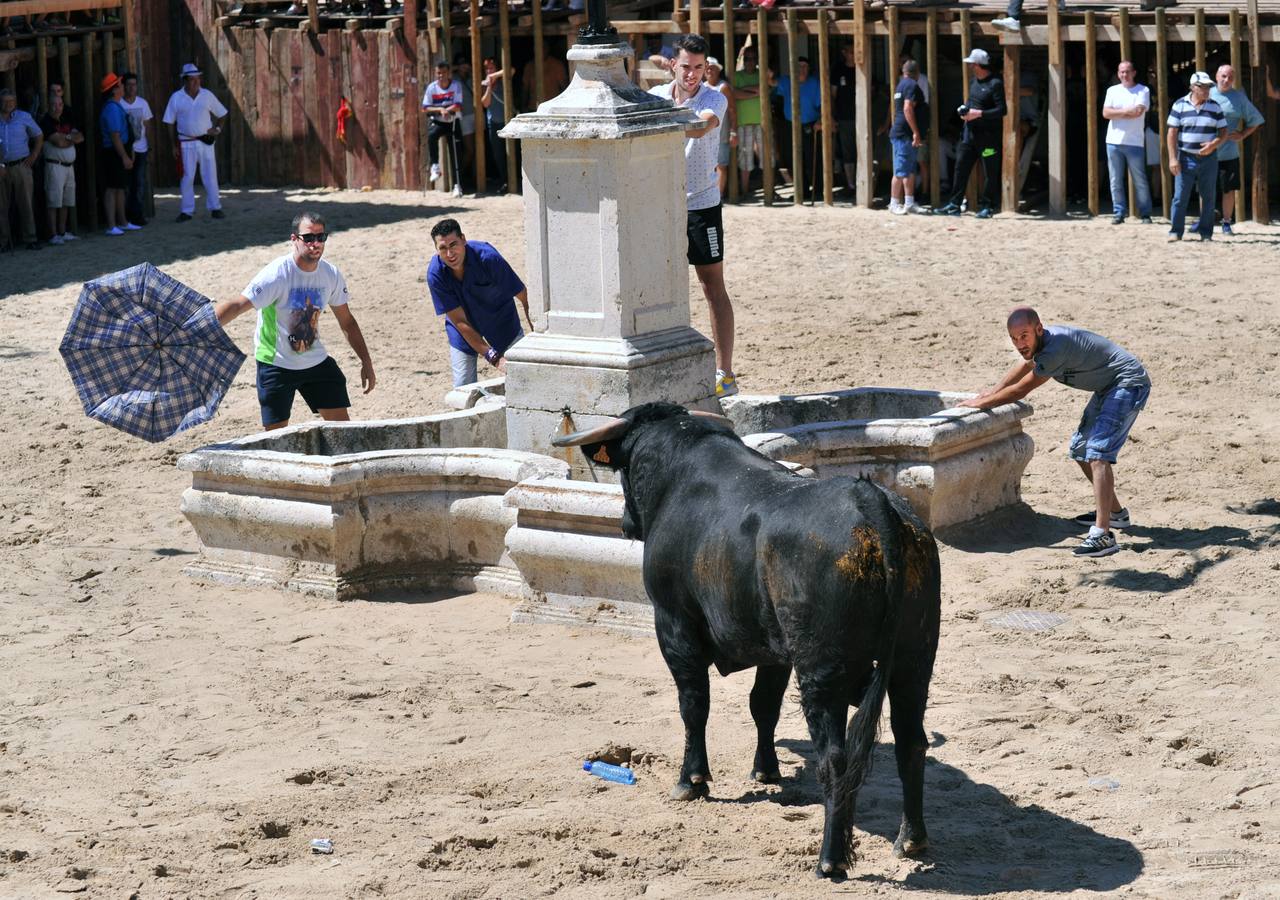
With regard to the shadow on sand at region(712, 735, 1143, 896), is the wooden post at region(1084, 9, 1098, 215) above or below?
above

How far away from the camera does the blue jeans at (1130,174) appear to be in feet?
63.3

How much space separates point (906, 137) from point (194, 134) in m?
8.94

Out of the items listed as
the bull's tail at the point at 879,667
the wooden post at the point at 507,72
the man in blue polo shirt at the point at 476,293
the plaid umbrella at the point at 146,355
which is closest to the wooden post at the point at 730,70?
the wooden post at the point at 507,72

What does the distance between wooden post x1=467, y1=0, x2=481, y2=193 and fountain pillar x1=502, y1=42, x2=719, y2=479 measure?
1383 centimetres

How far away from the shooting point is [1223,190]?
18594 mm

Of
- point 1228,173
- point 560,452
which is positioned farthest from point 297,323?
point 1228,173

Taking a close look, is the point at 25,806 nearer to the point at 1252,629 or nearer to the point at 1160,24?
the point at 1252,629

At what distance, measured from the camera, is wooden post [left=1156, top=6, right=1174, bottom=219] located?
18.8m

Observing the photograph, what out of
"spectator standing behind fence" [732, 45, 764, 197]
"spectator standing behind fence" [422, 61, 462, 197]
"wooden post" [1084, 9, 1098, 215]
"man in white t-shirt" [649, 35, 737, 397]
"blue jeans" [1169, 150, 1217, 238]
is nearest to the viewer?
"man in white t-shirt" [649, 35, 737, 397]

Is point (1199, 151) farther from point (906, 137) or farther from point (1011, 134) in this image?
point (906, 137)

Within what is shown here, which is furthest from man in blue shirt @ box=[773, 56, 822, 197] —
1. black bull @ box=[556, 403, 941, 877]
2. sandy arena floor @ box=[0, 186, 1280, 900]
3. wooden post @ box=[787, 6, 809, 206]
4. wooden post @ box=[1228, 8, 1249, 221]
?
black bull @ box=[556, 403, 941, 877]

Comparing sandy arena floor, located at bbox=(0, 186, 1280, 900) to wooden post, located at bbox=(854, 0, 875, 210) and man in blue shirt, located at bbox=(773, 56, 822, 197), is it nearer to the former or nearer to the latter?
wooden post, located at bbox=(854, 0, 875, 210)

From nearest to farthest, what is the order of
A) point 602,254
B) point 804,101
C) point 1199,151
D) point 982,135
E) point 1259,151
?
point 602,254, point 1199,151, point 1259,151, point 982,135, point 804,101

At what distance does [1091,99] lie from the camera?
19.5m
